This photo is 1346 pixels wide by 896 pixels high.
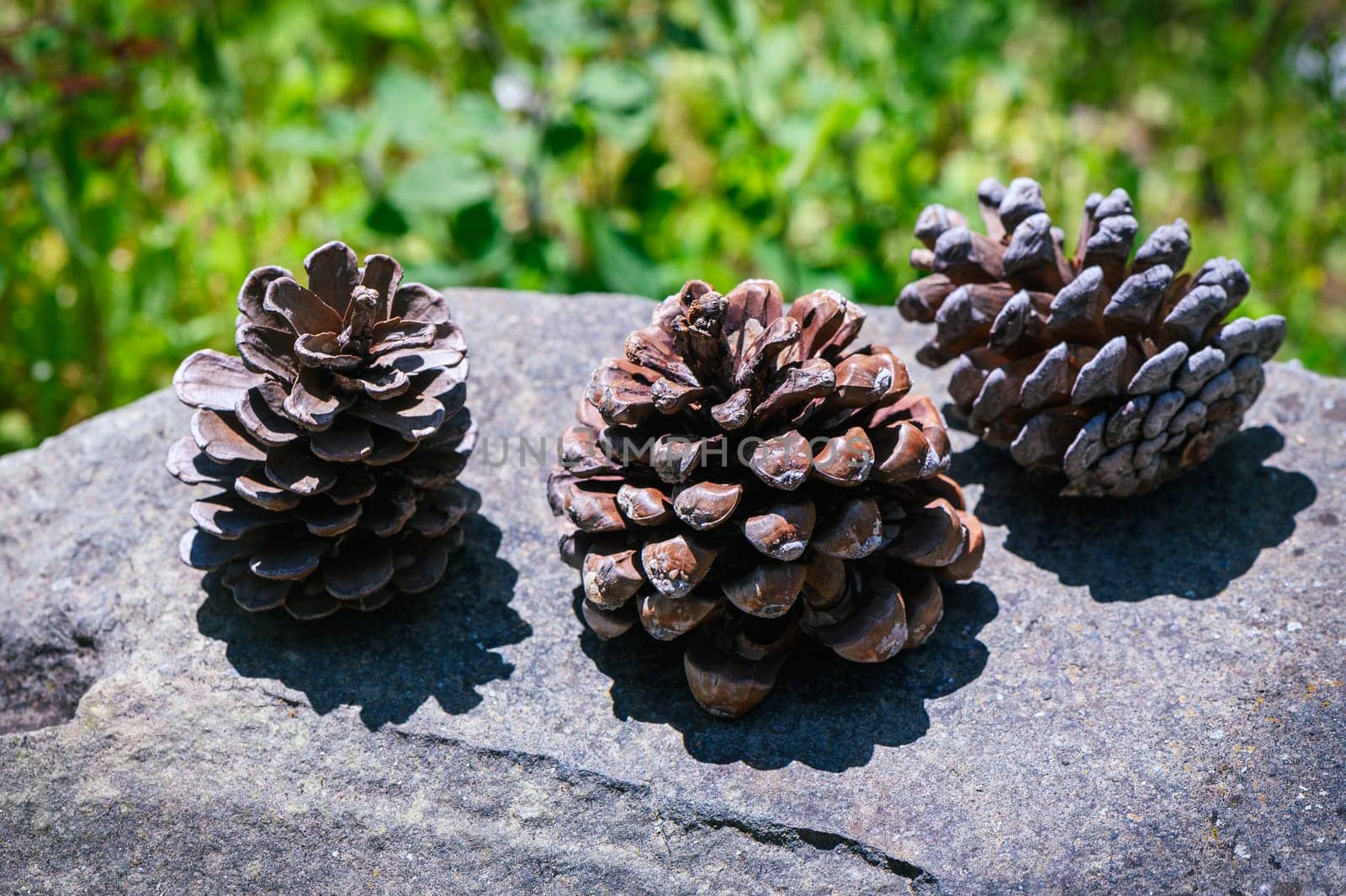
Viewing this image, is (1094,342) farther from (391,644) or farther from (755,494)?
(391,644)

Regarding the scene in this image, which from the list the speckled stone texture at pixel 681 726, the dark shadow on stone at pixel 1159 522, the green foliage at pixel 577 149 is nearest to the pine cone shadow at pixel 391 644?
the speckled stone texture at pixel 681 726

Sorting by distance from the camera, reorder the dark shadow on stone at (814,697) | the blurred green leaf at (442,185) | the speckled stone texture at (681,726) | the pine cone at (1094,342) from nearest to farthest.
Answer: the speckled stone texture at (681,726) → the dark shadow on stone at (814,697) → the pine cone at (1094,342) → the blurred green leaf at (442,185)

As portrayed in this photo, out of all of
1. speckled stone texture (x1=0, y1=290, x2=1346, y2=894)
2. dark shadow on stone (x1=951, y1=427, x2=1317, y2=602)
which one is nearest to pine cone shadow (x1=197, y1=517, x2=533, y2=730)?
speckled stone texture (x1=0, y1=290, x2=1346, y2=894)

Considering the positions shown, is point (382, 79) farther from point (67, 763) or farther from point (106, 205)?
point (67, 763)

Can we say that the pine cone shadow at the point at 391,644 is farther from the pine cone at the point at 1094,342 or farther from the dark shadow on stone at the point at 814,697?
the pine cone at the point at 1094,342

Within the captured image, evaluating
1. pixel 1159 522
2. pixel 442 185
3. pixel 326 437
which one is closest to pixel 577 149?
pixel 442 185

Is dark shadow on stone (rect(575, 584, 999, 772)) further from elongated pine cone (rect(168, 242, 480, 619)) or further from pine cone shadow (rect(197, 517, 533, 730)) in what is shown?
elongated pine cone (rect(168, 242, 480, 619))

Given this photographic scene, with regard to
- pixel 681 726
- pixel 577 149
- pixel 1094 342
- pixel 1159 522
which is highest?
pixel 1094 342
